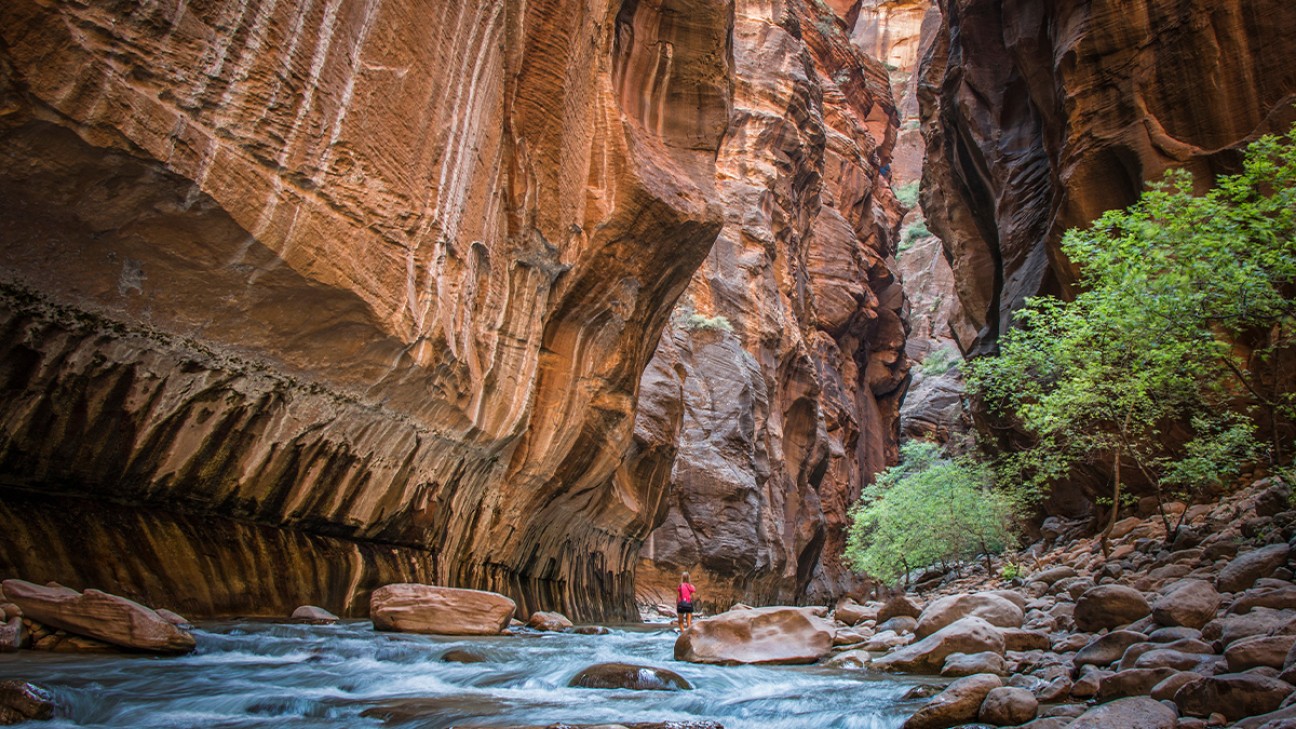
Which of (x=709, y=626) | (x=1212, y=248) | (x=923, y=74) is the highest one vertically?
(x=923, y=74)

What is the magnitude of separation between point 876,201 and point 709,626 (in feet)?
165

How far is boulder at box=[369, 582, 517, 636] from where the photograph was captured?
9859 mm

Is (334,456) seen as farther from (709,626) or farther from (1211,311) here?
(1211,311)

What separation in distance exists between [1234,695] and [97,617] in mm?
8348

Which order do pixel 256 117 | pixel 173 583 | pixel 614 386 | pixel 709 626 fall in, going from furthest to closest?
pixel 614 386, pixel 709 626, pixel 173 583, pixel 256 117

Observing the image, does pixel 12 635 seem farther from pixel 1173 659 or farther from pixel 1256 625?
pixel 1256 625

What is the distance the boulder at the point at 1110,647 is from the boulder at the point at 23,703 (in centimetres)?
805

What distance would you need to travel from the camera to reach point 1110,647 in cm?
706

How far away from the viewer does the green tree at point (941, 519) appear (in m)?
26.1

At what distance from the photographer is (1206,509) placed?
16578mm

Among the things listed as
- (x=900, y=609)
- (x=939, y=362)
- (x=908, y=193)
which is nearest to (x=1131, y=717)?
(x=900, y=609)

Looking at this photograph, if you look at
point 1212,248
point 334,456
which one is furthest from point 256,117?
point 1212,248

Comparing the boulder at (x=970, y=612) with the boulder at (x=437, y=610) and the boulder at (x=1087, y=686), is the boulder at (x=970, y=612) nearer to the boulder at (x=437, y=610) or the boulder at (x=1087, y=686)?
the boulder at (x=1087, y=686)

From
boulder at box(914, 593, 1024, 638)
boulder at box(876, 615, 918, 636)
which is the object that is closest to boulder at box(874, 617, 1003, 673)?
boulder at box(914, 593, 1024, 638)
